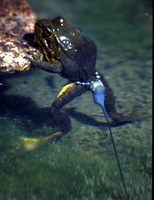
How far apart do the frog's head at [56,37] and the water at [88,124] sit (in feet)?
3.83

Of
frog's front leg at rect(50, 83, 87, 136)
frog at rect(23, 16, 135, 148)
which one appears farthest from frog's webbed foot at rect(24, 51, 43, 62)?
frog's front leg at rect(50, 83, 87, 136)

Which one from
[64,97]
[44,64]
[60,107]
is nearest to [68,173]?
[60,107]

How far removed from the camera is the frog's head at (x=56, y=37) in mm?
3092

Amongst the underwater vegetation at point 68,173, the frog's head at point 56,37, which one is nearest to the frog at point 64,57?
the frog's head at point 56,37

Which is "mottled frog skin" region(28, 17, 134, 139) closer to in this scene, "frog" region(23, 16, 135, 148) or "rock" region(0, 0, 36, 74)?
"frog" region(23, 16, 135, 148)

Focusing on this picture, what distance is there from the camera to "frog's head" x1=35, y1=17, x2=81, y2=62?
3.09 m

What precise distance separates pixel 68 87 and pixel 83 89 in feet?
1.11

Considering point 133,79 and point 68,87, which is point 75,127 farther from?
point 133,79

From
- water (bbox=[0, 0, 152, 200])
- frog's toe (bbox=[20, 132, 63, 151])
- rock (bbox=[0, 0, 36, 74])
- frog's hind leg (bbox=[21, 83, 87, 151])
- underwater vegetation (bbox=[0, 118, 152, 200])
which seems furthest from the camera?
frog's hind leg (bbox=[21, 83, 87, 151])

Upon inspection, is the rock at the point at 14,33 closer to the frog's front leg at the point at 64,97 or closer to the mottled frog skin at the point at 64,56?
the mottled frog skin at the point at 64,56

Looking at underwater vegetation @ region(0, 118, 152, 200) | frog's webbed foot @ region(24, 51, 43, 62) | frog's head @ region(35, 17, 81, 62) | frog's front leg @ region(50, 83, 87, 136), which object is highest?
frog's head @ region(35, 17, 81, 62)

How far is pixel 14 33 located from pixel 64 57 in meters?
1.40

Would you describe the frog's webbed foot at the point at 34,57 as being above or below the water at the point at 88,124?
above

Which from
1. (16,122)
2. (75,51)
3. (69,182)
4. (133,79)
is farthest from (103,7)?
(69,182)
